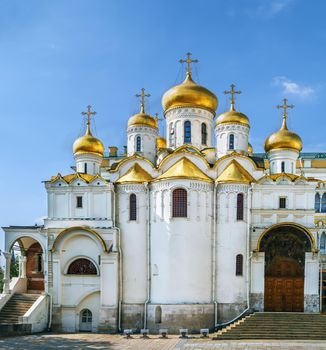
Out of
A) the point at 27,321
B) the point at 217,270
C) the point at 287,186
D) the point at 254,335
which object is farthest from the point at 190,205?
the point at 27,321

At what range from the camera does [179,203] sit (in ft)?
79.4

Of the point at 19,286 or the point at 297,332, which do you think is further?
the point at 19,286

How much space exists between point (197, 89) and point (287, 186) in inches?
329

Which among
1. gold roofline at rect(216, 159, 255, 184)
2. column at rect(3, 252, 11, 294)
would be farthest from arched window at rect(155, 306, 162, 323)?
column at rect(3, 252, 11, 294)

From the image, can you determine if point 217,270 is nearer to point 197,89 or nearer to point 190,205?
point 190,205

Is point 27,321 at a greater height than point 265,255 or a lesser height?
lesser

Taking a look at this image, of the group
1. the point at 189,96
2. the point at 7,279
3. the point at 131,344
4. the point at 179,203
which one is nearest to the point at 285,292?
the point at 179,203

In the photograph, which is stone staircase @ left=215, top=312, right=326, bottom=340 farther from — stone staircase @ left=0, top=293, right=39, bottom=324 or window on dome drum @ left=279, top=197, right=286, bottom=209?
stone staircase @ left=0, top=293, right=39, bottom=324

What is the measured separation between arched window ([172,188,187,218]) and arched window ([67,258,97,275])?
5563 millimetres

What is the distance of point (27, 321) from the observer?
931 inches

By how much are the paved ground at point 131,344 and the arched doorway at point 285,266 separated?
3960mm

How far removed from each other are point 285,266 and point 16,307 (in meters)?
15.0

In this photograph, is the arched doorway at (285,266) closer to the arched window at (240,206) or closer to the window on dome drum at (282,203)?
the window on dome drum at (282,203)

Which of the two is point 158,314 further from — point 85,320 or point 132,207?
point 132,207
